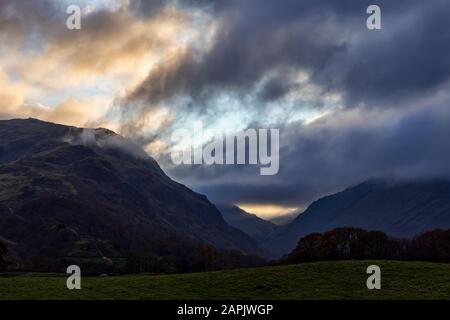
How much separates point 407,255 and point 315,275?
131057 millimetres

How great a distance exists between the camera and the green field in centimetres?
5781

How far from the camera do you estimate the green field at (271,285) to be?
2276 inches

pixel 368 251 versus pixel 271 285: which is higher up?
pixel 368 251

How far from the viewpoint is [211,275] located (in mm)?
68438

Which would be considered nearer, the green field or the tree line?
the green field

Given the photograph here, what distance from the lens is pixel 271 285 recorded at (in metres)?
62.3

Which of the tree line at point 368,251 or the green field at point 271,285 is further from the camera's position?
the tree line at point 368,251

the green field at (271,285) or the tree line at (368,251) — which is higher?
the tree line at (368,251)

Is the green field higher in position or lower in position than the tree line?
lower

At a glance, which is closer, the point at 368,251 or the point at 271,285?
the point at 271,285
